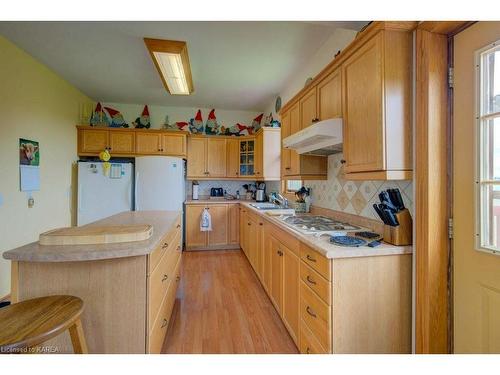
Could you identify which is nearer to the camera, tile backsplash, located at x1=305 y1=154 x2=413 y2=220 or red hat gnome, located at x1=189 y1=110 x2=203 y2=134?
tile backsplash, located at x1=305 y1=154 x2=413 y2=220

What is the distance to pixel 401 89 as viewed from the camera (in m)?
1.32

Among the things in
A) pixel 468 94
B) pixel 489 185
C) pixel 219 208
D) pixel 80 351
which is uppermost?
pixel 468 94

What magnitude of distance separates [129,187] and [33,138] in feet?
4.24

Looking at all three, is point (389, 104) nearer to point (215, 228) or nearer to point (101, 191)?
point (215, 228)

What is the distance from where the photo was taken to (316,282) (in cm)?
137

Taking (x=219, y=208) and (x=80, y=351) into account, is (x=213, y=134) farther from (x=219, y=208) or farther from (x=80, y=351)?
(x=80, y=351)

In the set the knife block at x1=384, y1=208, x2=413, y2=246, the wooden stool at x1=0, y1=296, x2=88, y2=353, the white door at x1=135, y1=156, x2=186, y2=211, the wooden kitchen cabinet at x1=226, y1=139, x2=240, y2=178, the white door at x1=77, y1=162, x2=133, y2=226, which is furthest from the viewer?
the wooden kitchen cabinet at x1=226, y1=139, x2=240, y2=178

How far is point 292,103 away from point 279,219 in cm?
127

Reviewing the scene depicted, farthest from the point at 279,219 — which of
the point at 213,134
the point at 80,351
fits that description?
the point at 213,134

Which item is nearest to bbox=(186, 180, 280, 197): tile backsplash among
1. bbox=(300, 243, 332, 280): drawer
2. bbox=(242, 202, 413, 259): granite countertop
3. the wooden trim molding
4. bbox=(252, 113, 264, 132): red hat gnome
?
bbox=(252, 113, 264, 132): red hat gnome

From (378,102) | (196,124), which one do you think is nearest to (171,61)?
(196,124)

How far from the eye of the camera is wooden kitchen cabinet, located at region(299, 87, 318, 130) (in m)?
2.06

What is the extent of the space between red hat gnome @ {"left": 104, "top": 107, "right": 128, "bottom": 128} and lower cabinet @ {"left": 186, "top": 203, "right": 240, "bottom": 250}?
190cm

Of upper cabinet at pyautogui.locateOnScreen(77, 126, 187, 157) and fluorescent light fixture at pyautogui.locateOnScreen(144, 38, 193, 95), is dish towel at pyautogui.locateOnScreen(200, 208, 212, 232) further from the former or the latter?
fluorescent light fixture at pyautogui.locateOnScreen(144, 38, 193, 95)
